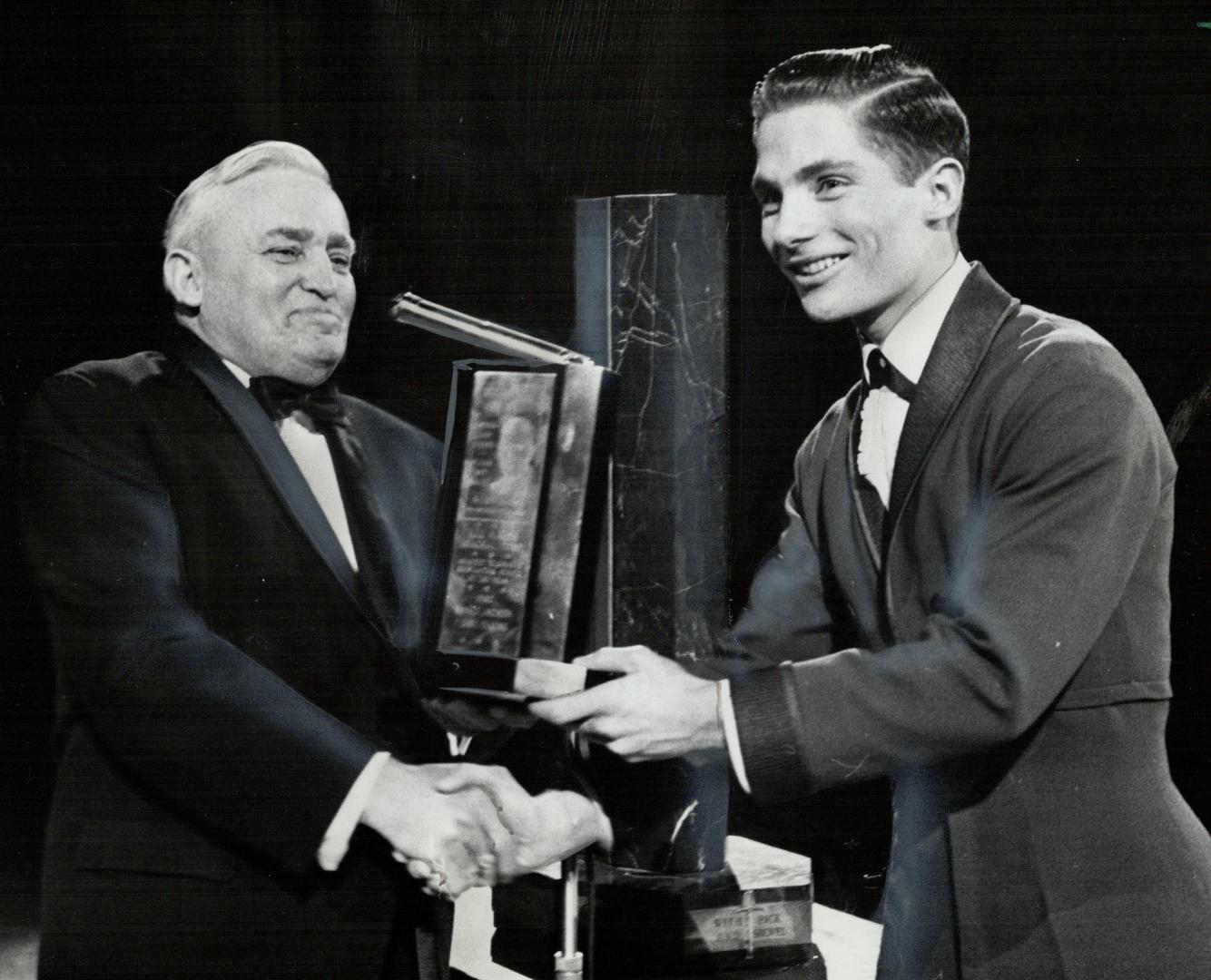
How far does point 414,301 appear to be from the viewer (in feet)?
7.08

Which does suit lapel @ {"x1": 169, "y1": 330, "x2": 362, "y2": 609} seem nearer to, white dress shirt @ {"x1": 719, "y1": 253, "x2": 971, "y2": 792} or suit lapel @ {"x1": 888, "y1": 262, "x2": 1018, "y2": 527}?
white dress shirt @ {"x1": 719, "y1": 253, "x2": 971, "y2": 792}

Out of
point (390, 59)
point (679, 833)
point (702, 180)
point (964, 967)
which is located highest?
point (390, 59)

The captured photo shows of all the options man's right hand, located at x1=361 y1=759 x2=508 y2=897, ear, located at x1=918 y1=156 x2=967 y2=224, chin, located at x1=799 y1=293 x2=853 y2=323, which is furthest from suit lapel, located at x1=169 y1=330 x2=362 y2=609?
ear, located at x1=918 y1=156 x2=967 y2=224

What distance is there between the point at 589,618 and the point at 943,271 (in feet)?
2.80

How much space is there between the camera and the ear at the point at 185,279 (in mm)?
2082

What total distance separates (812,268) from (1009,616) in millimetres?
677

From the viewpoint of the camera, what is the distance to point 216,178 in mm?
2098

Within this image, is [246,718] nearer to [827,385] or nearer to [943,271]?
[827,385]

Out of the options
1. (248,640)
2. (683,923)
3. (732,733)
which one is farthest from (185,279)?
(683,923)

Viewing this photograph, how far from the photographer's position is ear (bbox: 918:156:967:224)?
206 cm

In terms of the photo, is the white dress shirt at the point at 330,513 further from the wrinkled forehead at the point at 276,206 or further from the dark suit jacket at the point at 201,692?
the wrinkled forehead at the point at 276,206

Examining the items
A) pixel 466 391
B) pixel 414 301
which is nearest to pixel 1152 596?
pixel 466 391

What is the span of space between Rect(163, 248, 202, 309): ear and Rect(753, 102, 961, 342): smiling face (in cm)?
99

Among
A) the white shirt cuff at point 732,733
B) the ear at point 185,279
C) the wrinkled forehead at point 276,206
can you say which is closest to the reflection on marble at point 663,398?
the white shirt cuff at point 732,733
